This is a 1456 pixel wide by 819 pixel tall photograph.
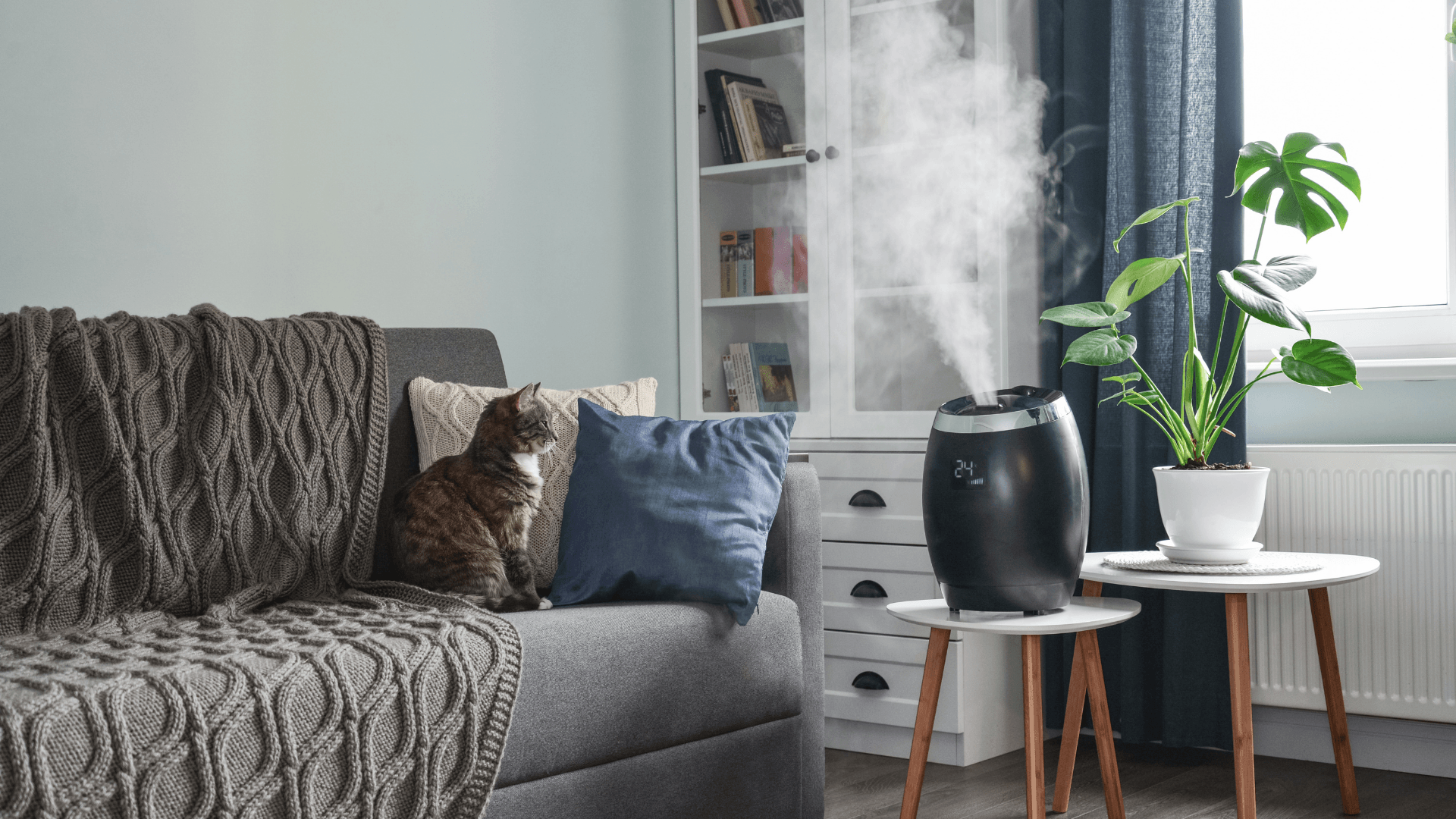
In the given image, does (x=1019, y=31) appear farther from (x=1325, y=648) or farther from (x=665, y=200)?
(x=1325, y=648)

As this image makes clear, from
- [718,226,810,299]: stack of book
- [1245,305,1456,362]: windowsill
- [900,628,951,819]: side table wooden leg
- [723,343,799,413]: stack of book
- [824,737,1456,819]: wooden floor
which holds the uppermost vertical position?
[718,226,810,299]: stack of book

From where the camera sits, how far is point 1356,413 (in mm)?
2447

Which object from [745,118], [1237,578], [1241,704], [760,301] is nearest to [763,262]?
[760,301]

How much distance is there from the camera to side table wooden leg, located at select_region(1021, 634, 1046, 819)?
60.9 inches

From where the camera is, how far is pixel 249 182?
221cm

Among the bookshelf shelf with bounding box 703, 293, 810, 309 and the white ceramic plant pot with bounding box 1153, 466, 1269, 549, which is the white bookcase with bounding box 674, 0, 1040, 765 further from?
the white ceramic plant pot with bounding box 1153, 466, 1269, 549

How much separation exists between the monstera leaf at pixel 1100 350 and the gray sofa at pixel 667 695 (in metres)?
0.50

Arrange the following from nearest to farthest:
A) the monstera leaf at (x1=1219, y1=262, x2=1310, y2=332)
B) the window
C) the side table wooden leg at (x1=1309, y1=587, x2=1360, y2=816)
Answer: the monstera leaf at (x1=1219, y1=262, x2=1310, y2=332) < the side table wooden leg at (x1=1309, y1=587, x2=1360, y2=816) < the window

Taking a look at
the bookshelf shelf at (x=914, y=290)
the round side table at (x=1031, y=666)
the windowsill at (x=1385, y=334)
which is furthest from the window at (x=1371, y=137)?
the round side table at (x=1031, y=666)

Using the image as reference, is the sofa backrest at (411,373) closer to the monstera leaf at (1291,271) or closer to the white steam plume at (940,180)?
the white steam plume at (940,180)

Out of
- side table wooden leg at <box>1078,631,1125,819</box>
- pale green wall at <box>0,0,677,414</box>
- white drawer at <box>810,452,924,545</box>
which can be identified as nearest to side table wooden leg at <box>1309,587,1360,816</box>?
side table wooden leg at <box>1078,631,1125,819</box>

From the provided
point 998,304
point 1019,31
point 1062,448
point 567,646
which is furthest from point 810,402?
point 567,646

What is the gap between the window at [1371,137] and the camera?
2.46 m

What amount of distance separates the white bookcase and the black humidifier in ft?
2.63
